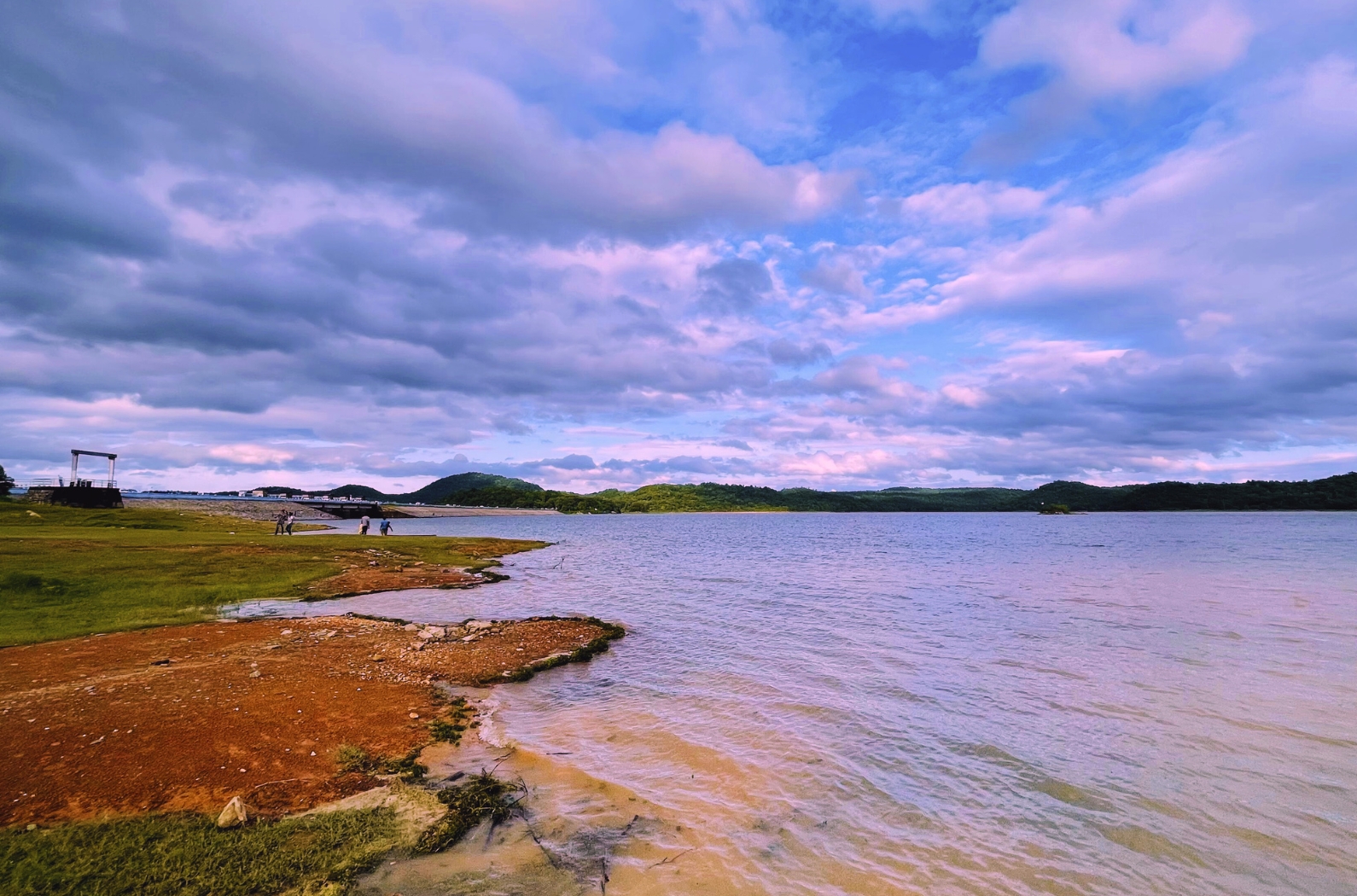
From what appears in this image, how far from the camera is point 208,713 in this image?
9.73 m

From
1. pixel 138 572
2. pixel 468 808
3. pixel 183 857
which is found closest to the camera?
pixel 183 857

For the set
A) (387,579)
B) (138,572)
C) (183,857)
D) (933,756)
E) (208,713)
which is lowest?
(933,756)

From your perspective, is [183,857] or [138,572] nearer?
[183,857]

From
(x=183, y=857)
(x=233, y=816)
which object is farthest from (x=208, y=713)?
(x=183, y=857)

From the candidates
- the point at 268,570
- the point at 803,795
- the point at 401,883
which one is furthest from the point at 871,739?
the point at 268,570

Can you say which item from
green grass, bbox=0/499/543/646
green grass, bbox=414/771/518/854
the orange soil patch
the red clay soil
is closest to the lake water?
green grass, bbox=414/771/518/854

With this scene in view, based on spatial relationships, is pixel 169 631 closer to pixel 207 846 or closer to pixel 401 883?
pixel 207 846

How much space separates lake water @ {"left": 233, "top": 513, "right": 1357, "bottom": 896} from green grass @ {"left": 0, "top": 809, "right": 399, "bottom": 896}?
0.68m

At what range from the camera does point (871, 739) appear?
10.9 metres

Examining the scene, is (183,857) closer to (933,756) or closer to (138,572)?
(933,756)

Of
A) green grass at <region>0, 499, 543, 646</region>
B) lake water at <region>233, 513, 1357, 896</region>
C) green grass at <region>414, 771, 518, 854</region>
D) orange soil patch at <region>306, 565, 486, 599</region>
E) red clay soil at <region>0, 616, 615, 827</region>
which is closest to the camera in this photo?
green grass at <region>414, 771, 518, 854</region>

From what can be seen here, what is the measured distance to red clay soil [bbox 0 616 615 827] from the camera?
7.28 metres

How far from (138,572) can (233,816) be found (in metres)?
22.1

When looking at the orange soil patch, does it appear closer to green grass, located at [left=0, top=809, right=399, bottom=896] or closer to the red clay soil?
the red clay soil
